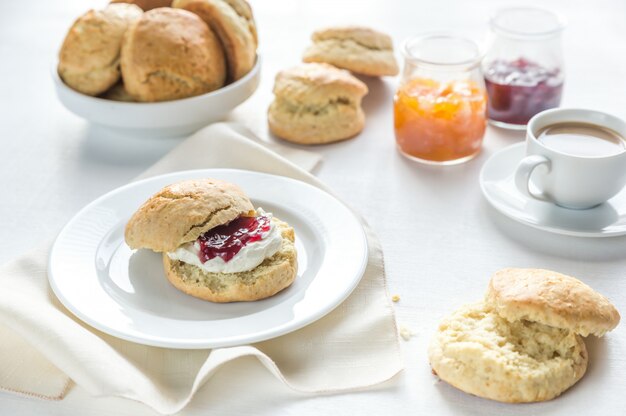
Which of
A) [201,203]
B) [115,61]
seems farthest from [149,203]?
[115,61]

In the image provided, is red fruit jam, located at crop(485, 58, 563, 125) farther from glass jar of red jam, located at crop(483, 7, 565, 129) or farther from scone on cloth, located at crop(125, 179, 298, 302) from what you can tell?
scone on cloth, located at crop(125, 179, 298, 302)

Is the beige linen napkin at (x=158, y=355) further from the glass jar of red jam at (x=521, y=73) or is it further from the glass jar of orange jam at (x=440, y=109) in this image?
the glass jar of red jam at (x=521, y=73)

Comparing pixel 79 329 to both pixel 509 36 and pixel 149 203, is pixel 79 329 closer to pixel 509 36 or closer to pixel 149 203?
pixel 149 203

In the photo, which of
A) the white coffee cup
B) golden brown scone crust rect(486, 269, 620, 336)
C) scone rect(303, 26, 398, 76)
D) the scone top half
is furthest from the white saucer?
scone rect(303, 26, 398, 76)

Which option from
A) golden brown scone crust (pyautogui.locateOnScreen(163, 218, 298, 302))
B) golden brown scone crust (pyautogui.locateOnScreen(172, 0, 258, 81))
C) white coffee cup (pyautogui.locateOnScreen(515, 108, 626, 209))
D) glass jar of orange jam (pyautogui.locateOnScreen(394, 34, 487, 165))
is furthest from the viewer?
golden brown scone crust (pyautogui.locateOnScreen(172, 0, 258, 81))

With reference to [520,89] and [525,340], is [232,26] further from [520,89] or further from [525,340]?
[525,340]

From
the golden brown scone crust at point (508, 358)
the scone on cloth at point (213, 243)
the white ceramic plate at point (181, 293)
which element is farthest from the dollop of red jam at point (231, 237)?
the golden brown scone crust at point (508, 358)
